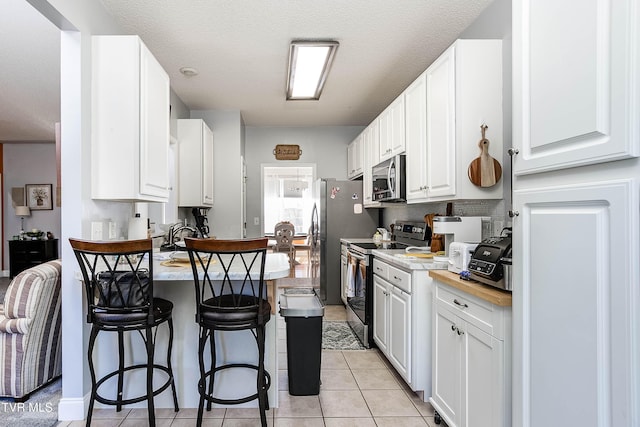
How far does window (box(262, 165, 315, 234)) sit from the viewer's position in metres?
8.74

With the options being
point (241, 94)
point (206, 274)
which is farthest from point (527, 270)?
point (241, 94)

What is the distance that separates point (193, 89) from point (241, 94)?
0.53 metres

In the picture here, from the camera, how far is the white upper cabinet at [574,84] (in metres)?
0.95

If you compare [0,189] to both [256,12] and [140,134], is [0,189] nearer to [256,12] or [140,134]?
[140,134]

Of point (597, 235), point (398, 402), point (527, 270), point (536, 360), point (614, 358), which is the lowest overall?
point (398, 402)

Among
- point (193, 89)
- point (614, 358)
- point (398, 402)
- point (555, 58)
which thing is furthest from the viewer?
point (193, 89)

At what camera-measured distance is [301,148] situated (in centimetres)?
598

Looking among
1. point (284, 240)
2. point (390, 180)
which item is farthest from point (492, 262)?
point (284, 240)

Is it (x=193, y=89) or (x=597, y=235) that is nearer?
(x=597, y=235)

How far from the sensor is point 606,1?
1004 millimetres

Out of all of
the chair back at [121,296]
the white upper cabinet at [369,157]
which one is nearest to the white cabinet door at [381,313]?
the white upper cabinet at [369,157]

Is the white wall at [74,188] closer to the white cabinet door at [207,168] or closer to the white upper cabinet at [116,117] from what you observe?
the white upper cabinet at [116,117]

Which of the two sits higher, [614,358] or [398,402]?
[614,358]

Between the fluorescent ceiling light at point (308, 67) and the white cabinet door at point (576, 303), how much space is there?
2.16 m
